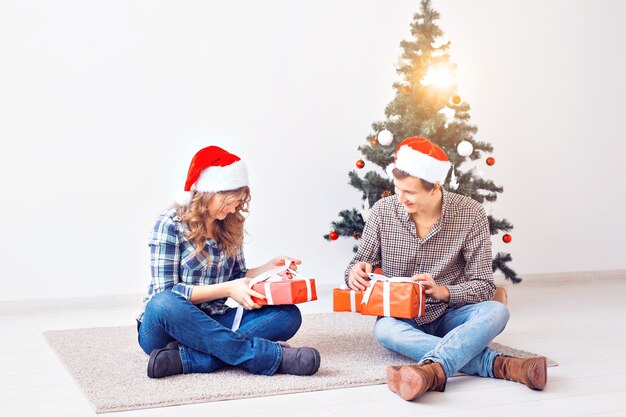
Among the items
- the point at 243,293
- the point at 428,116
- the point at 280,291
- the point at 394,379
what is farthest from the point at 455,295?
the point at 428,116

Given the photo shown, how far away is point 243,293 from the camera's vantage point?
103 inches

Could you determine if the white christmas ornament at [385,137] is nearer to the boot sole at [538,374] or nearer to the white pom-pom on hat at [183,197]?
the white pom-pom on hat at [183,197]

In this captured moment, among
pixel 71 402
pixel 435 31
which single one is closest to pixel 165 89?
pixel 435 31

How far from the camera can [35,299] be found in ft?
13.1

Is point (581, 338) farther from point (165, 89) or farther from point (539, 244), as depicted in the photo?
point (165, 89)

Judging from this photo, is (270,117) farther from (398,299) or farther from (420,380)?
(420,380)

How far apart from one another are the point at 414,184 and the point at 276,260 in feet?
1.74

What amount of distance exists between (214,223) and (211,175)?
0.17 m

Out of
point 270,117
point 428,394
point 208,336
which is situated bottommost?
point 428,394

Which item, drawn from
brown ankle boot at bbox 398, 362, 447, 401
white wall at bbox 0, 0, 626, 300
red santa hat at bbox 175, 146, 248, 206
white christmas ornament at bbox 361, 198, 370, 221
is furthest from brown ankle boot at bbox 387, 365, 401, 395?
white wall at bbox 0, 0, 626, 300

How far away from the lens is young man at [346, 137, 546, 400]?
8.38ft

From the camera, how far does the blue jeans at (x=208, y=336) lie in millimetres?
2557

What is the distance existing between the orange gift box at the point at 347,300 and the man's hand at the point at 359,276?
0.10ft

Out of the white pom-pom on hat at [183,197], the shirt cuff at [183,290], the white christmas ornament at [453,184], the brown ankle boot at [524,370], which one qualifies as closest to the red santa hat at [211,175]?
the white pom-pom on hat at [183,197]
